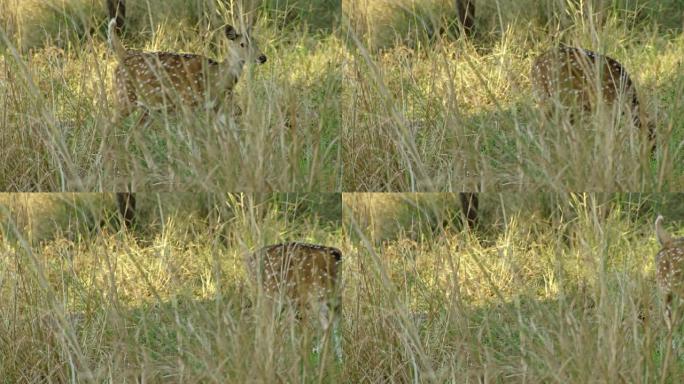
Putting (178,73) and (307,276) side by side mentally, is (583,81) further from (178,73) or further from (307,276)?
(178,73)

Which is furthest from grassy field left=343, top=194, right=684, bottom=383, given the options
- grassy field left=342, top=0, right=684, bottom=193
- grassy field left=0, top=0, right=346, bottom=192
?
grassy field left=0, top=0, right=346, bottom=192

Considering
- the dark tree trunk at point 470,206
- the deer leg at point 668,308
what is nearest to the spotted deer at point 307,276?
the dark tree trunk at point 470,206

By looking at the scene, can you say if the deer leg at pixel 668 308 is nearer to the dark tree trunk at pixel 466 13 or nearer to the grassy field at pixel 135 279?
the grassy field at pixel 135 279

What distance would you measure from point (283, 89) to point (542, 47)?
1099 millimetres

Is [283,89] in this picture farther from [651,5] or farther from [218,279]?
[651,5]

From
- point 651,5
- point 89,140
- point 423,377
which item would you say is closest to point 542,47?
point 651,5

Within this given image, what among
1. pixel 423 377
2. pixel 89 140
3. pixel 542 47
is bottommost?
pixel 423 377

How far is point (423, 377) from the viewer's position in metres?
4.49

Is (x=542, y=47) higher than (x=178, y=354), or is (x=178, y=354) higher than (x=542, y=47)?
(x=542, y=47)

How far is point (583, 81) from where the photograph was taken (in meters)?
4.97

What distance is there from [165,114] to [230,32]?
2.10ft

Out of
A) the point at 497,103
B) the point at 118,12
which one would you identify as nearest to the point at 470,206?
the point at 497,103

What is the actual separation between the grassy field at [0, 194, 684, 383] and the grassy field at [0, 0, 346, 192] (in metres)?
0.14

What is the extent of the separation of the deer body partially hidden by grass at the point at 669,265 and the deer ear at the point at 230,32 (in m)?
1.85
